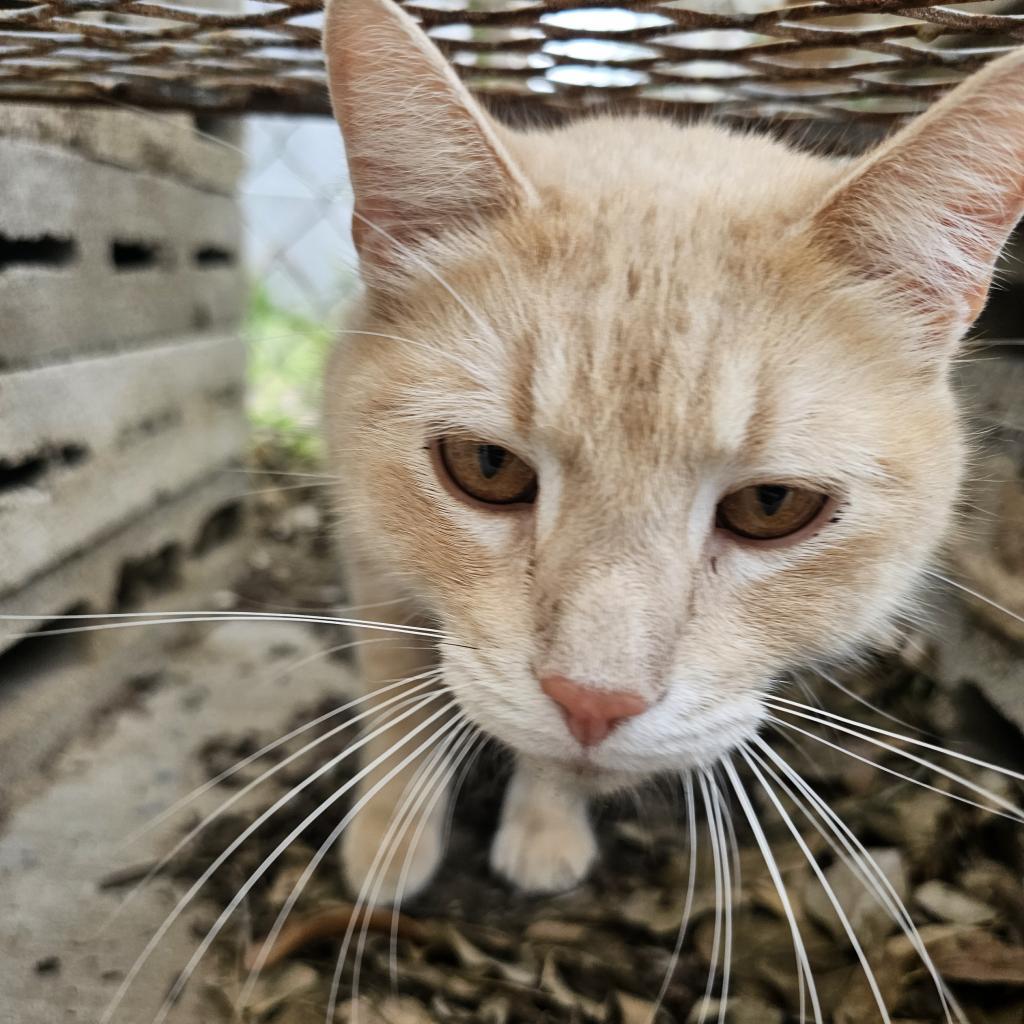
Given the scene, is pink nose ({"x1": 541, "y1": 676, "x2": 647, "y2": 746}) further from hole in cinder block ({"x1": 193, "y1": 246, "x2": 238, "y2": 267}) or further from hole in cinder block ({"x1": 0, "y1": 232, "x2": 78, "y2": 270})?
hole in cinder block ({"x1": 193, "y1": 246, "x2": 238, "y2": 267})

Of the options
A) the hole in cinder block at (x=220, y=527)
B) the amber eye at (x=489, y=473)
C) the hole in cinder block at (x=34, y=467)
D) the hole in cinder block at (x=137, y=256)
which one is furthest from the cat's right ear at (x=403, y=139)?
the hole in cinder block at (x=220, y=527)

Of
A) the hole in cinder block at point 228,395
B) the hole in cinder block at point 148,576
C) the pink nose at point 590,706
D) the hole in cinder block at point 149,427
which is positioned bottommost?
the hole in cinder block at point 148,576

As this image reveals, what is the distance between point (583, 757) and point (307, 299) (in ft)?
12.8

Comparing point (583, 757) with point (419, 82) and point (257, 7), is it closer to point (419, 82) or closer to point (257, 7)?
point (419, 82)

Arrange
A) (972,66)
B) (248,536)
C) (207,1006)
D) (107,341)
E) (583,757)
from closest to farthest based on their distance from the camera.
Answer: (583,757) < (207,1006) < (972,66) < (107,341) < (248,536)

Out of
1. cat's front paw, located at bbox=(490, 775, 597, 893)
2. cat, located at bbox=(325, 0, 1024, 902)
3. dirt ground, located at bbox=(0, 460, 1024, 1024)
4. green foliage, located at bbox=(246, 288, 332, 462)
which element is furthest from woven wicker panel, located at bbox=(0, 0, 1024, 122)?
cat's front paw, located at bbox=(490, 775, 597, 893)

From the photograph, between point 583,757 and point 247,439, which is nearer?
point 583,757

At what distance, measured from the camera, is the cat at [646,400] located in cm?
97

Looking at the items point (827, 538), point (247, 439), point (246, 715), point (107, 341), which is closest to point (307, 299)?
point (247, 439)

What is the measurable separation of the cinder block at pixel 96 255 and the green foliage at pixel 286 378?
0.77ft

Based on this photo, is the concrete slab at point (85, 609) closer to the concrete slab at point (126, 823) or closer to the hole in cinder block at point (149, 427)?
the concrete slab at point (126, 823)

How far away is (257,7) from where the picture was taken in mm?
1282

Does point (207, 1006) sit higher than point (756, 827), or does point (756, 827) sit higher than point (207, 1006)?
point (756, 827)

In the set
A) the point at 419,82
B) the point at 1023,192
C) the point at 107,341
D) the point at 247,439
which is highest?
the point at 419,82
